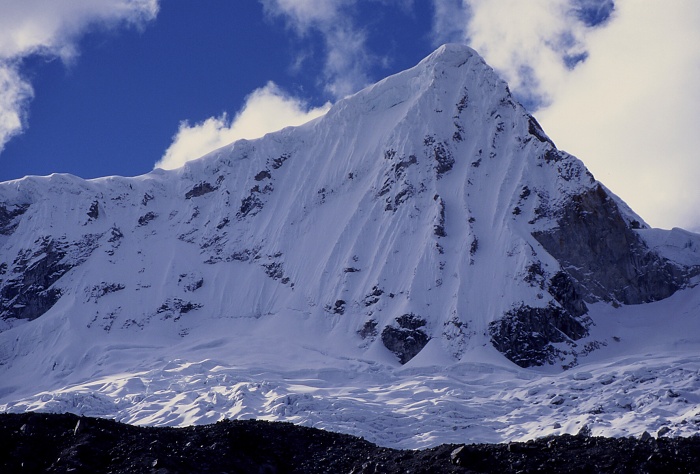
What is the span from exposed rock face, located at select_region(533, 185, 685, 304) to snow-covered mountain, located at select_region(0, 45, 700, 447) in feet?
1.18

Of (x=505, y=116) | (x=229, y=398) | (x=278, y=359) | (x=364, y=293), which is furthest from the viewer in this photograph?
(x=505, y=116)

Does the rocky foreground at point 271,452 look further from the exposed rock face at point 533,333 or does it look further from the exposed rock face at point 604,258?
the exposed rock face at point 604,258

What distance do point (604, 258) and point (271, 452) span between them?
128979mm

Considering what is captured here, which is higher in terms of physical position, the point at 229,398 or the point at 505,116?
the point at 505,116

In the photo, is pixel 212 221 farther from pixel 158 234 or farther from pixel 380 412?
pixel 380 412

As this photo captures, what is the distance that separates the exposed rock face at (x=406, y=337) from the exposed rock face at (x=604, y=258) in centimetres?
2936

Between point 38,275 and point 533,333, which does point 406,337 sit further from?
point 38,275

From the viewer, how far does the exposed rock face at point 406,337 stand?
145 m

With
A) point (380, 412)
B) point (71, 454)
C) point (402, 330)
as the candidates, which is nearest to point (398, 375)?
point (402, 330)

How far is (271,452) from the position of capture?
1777 inches

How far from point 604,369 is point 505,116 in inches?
2898

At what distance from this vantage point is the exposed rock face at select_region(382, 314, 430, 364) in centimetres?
14462

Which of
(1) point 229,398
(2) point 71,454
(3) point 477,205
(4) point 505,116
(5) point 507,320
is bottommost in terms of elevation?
(2) point 71,454

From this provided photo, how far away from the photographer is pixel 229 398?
117000 millimetres
